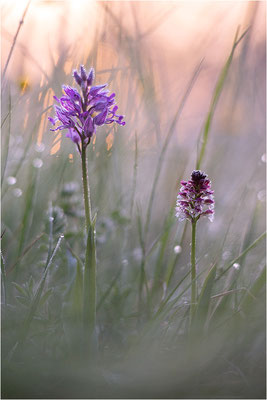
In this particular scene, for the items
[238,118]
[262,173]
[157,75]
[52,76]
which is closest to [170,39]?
[157,75]

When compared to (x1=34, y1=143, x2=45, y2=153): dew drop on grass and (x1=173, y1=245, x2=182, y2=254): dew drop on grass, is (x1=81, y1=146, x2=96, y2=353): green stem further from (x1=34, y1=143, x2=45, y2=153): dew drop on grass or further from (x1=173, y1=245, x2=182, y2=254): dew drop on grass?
(x1=34, y1=143, x2=45, y2=153): dew drop on grass

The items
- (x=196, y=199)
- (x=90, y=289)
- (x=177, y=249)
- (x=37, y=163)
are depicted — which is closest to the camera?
(x=90, y=289)

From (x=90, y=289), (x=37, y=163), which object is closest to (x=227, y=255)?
(x=90, y=289)

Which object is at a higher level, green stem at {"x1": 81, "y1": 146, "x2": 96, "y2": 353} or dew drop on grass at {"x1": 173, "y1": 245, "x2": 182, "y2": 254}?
dew drop on grass at {"x1": 173, "y1": 245, "x2": 182, "y2": 254}

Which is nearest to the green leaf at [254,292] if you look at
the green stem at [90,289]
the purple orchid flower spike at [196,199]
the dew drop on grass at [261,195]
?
the purple orchid flower spike at [196,199]

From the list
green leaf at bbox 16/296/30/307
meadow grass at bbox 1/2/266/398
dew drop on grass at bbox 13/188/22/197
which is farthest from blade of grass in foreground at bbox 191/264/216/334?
dew drop on grass at bbox 13/188/22/197

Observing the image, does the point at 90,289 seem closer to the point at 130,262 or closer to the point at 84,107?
the point at 84,107
